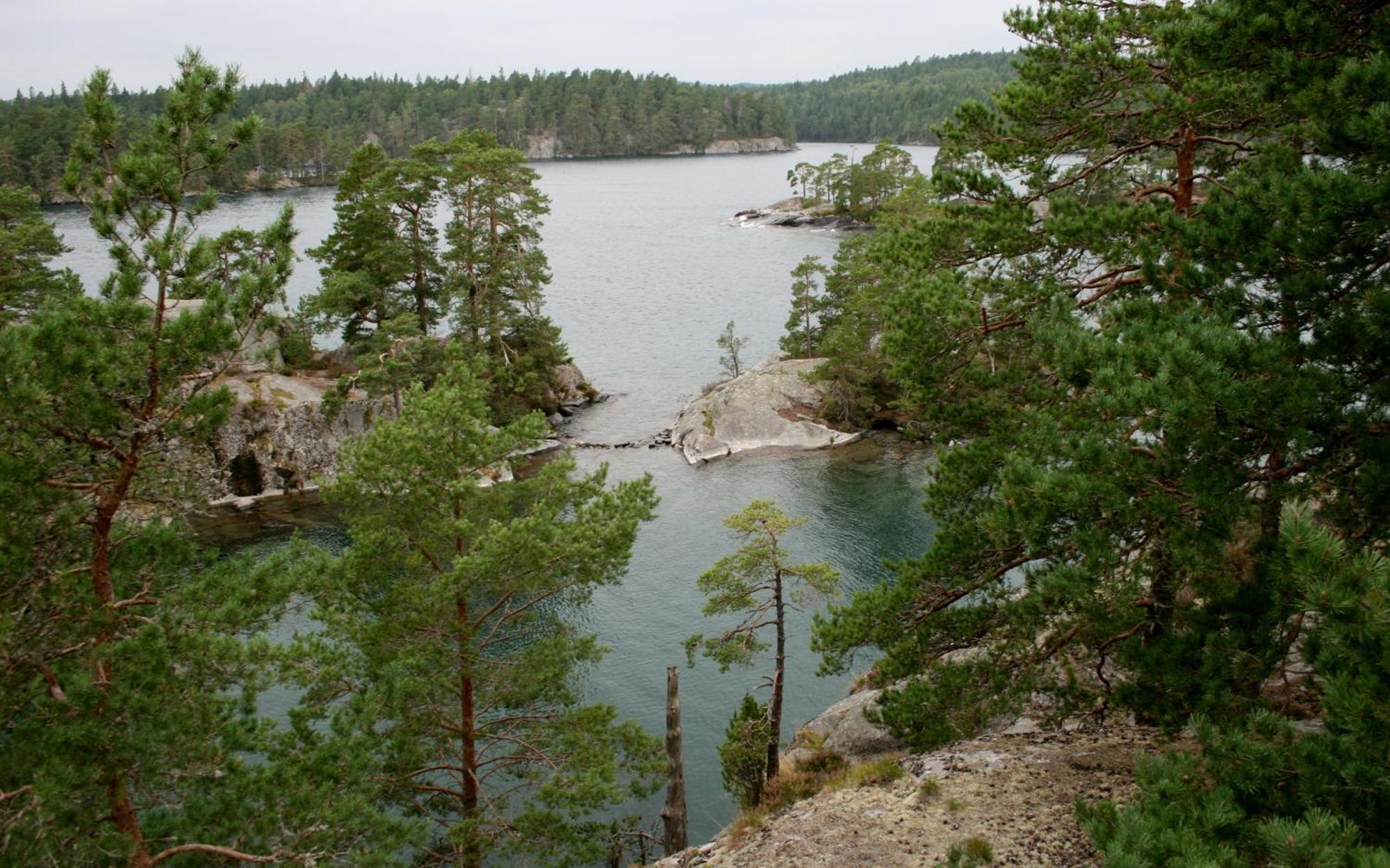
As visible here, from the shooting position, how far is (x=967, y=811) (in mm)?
10547

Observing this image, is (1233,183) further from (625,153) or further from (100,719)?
(625,153)

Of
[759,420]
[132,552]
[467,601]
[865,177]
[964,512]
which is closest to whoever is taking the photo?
[132,552]

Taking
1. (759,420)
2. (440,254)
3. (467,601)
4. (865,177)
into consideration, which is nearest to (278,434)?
(440,254)

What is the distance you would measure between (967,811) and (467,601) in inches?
301

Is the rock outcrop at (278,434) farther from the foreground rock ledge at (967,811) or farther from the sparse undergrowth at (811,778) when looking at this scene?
the foreground rock ledge at (967,811)

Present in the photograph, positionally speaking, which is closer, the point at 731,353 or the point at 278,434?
the point at 278,434

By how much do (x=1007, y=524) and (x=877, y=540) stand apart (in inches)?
822

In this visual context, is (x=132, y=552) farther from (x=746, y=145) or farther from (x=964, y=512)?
(x=746, y=145)

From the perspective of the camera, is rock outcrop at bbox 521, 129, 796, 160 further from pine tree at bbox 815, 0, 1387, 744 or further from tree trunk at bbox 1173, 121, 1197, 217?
tree trunk at bbox 1173, 121, 1197, 217

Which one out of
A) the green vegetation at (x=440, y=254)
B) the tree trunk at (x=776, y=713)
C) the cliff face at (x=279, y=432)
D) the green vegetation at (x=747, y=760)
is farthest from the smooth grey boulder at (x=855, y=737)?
the green vegetation at (x=440, y=254)

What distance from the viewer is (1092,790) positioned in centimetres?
1002

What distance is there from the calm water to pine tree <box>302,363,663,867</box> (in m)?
4.66

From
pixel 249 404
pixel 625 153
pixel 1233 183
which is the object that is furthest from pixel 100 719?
pixel 625 153

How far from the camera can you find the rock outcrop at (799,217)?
90.0 meters
